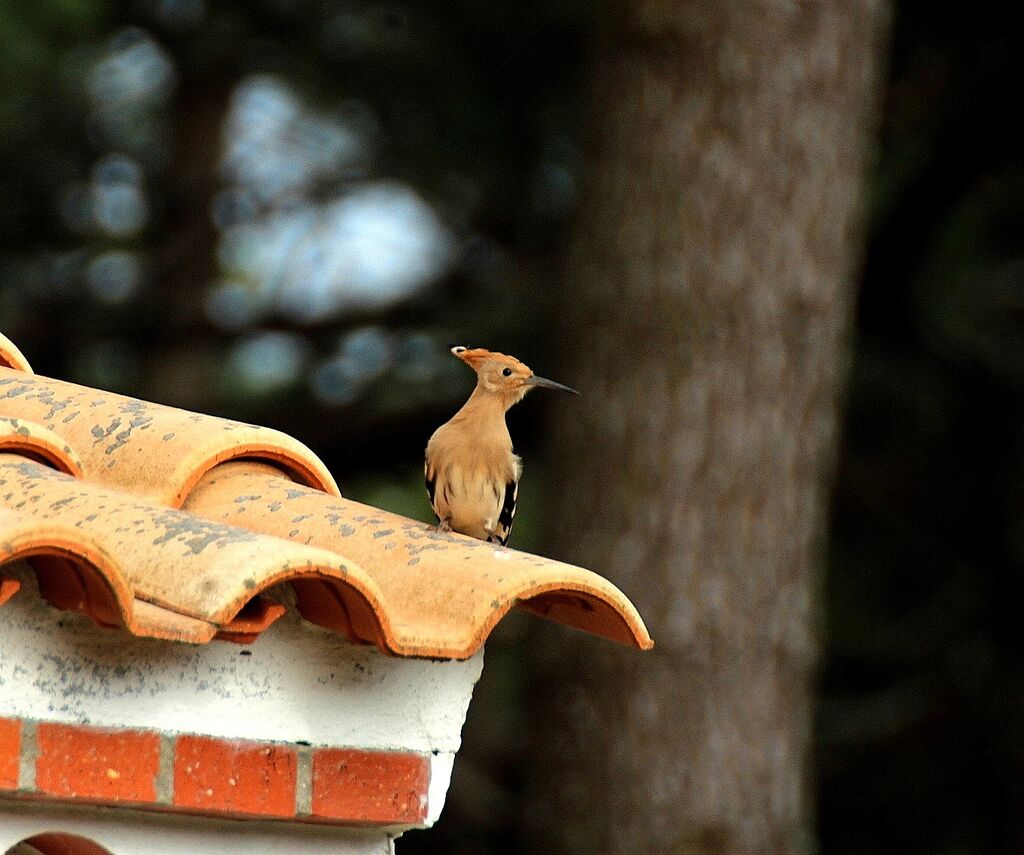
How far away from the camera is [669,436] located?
18.6ft

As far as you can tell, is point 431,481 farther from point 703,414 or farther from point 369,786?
point 703,414

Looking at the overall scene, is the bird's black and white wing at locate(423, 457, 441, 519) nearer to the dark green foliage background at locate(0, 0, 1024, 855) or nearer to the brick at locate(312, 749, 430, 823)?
the brick at locate(312, 749, 430, 823)

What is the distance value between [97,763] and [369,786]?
1.42ft

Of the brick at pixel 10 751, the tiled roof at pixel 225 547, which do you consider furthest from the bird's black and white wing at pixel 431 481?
the brick at pixel 10 751

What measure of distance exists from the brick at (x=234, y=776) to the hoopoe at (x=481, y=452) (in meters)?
1.67

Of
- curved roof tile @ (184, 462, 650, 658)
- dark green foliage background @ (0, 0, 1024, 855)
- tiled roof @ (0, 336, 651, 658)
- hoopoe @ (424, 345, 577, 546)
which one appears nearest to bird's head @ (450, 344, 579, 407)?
hoopoe @ (424, 345, 577, 546)

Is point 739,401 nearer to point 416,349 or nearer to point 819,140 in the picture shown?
point 819,140

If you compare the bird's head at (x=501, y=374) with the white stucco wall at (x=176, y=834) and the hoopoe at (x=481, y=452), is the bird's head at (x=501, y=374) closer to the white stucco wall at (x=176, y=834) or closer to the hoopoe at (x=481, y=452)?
the hoopoe at (x=481, y=452)

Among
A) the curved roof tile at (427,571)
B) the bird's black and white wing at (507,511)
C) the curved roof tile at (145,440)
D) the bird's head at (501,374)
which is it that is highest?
the bird's head at (501,374)

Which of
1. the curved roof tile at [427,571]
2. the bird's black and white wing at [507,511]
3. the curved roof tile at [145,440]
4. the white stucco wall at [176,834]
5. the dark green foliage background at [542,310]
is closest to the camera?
the white stucco wall at [176,834]

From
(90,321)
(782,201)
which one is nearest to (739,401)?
(782,201)

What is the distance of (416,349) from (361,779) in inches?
258

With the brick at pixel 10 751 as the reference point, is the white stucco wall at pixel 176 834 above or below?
below

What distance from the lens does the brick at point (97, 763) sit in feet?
6.38
